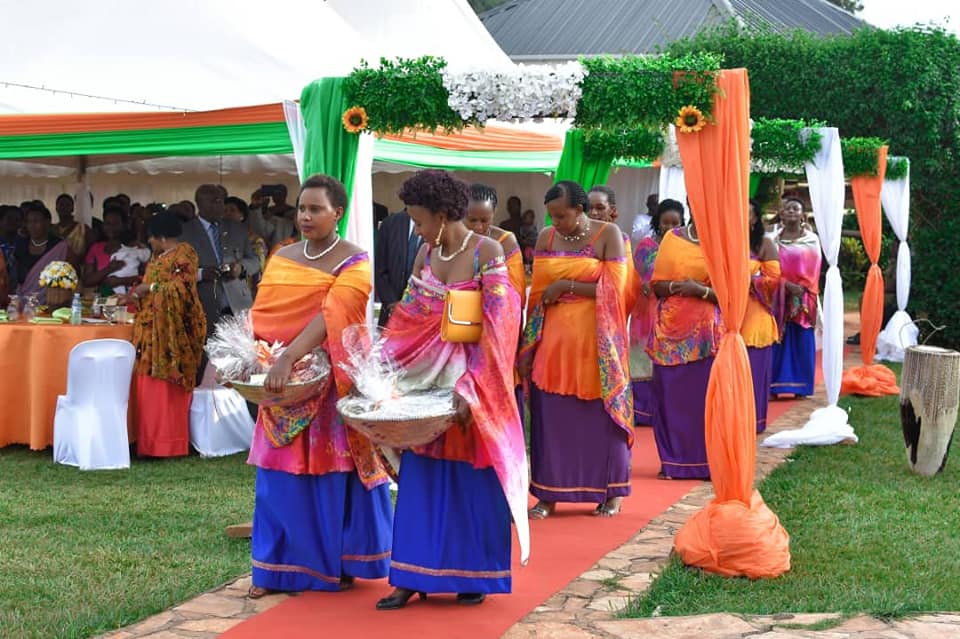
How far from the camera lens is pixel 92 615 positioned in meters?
4.99

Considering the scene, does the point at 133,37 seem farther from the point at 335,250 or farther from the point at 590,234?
the point at 335,250

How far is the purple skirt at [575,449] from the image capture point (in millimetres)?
6980

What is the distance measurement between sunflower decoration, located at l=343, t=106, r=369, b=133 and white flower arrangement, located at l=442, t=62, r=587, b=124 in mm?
656

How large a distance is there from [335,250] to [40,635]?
192cm

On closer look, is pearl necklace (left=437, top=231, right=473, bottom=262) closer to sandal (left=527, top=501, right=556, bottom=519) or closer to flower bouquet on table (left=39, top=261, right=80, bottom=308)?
sandal (left=527, top=501, right=556, bottom=519)

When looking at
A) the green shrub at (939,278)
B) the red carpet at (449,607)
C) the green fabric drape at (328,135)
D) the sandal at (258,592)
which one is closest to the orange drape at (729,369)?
Result: the red carpet at (449,607)

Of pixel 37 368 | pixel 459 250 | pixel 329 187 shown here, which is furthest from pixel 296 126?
pixel 459 250

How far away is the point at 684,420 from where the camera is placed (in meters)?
8.09

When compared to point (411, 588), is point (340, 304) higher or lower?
higher

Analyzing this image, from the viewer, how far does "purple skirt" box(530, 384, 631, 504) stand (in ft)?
22.9

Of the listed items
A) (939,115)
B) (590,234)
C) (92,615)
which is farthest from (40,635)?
(939,115)

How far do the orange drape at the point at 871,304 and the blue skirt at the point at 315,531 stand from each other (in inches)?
327

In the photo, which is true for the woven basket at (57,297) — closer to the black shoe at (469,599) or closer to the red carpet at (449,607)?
the red carpet at (449,607)

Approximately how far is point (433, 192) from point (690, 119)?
162 cm
